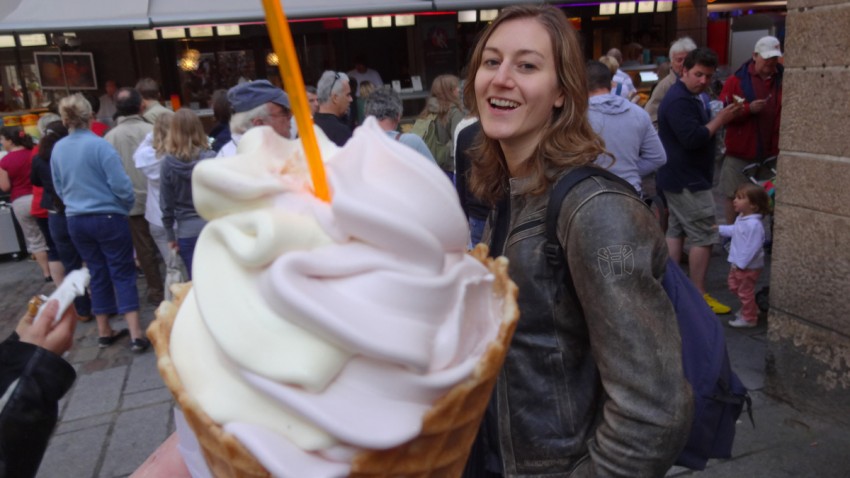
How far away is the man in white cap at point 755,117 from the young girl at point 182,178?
14.9ft

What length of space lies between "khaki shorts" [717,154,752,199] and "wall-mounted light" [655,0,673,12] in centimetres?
733

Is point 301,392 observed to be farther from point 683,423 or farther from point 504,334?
point 683,423

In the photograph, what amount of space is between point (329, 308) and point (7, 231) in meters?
9.09

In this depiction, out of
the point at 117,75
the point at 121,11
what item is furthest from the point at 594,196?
the point at 117,75

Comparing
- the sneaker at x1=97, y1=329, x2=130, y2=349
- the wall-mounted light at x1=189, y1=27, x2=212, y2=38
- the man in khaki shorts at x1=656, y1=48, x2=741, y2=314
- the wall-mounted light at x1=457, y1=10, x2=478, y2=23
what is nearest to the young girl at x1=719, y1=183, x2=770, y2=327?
the man in khaki shorts at x1=656, y1=48, x2=741, y2=314

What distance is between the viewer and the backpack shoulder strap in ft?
5.36

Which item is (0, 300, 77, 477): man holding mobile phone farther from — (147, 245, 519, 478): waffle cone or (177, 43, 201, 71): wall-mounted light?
(177, 43, 201, 71): wall-mounted light

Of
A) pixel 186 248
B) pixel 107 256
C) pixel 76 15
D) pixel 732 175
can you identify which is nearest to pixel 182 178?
pixel 186 248

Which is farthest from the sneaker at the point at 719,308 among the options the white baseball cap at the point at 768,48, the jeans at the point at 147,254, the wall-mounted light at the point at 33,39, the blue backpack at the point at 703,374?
the wall-mounted light at the point at 33,39

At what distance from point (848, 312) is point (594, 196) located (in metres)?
2.66

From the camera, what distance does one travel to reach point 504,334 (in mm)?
1354

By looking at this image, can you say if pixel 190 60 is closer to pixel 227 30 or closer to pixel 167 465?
pixel 227 30

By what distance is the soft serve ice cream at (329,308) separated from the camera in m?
1.19

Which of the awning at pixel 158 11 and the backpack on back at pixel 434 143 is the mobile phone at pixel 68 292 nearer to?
the backpack on back at pixel 434 143
